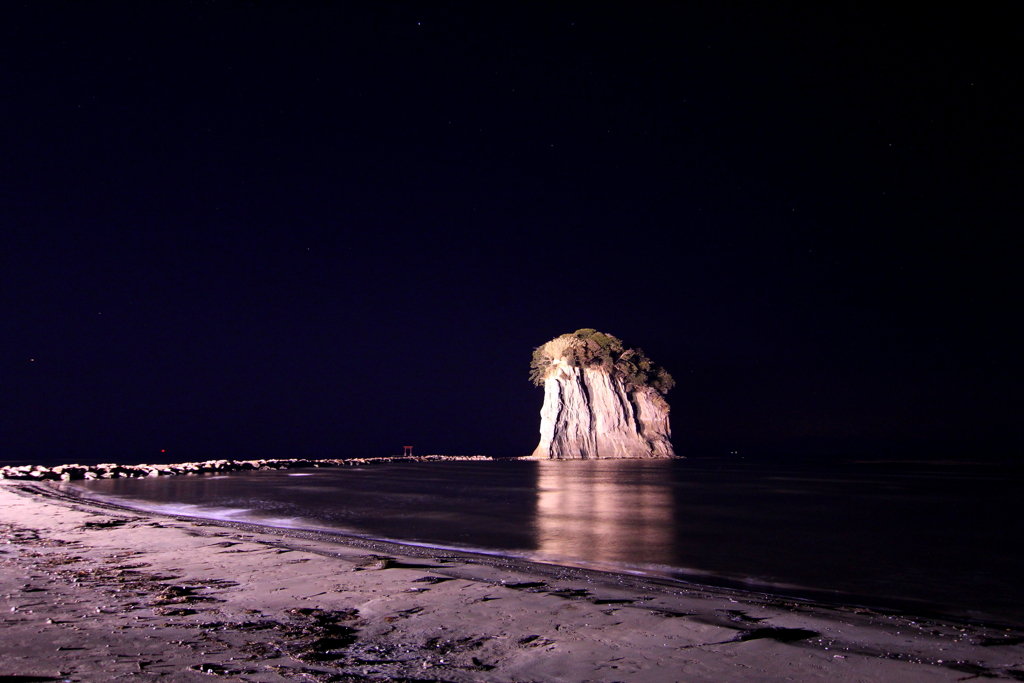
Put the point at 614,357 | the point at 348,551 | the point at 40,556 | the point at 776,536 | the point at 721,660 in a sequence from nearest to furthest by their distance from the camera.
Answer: the point at 721,660 → the point at 40,556 → the point at 348,551 → the point at 776,536 → the point at 614,357

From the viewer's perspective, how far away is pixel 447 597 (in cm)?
479

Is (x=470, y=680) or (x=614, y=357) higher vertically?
(x=614, y=357)

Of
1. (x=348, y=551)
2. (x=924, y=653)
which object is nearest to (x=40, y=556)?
(x=348, y=551)

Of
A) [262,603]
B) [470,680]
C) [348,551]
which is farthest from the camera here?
[348,551]

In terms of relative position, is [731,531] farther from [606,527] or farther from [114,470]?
[114,470]

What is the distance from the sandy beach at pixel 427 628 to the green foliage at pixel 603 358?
2022 inches

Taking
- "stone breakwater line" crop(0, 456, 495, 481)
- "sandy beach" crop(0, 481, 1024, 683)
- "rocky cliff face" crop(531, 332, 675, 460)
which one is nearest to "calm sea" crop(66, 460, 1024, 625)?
"sandy beach" crop(0, 481, 1024, 683)

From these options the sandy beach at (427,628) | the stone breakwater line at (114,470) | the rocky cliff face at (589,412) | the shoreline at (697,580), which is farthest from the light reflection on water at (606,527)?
the rocky cliff face at (589,412)

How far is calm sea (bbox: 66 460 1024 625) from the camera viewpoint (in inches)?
→ 236

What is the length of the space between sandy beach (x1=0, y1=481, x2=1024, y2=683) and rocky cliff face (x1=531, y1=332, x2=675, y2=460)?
50418mm

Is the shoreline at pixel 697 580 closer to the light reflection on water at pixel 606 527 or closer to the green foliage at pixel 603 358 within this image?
the light reflection on water at pixel 606 527

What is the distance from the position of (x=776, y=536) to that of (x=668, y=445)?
5252 cm

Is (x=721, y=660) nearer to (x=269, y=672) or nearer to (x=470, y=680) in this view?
(x=470, y=680)

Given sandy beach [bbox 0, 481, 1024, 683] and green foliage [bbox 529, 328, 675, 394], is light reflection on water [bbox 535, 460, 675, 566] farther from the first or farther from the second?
green foliage [bbox 529, 328, 675, 394]
